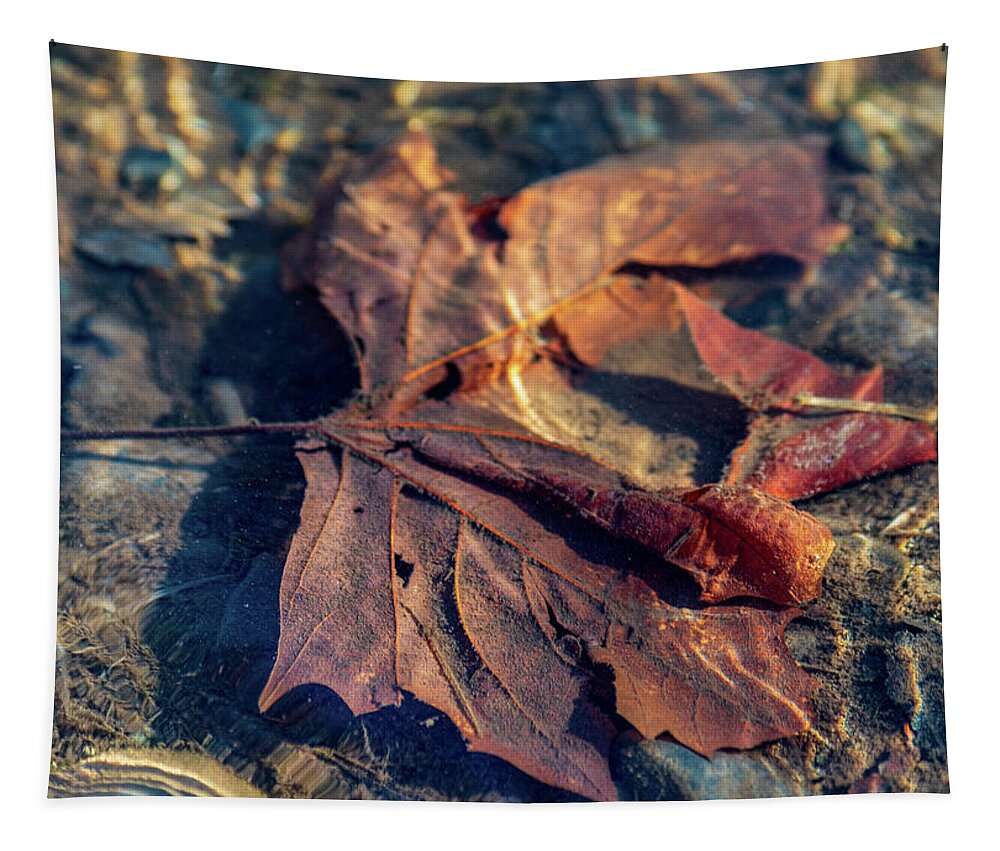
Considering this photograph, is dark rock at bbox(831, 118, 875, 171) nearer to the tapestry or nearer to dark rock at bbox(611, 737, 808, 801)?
the tapestry

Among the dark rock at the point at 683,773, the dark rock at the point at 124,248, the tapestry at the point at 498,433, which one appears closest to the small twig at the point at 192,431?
the tapestry at the point at 498,433

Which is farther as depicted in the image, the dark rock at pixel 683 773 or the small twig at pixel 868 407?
the small twig at pixel 868 407

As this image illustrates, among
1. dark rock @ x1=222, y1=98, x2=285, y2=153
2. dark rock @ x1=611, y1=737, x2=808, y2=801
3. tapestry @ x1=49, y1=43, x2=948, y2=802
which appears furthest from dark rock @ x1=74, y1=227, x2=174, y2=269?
dark rock @ x1=611, y1=737, x2=808, y2=801

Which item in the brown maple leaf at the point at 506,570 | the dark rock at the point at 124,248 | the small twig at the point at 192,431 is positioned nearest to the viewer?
the brown maple leaf at the point at 506,570

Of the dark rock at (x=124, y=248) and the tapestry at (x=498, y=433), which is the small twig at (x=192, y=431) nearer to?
the tapestry at (x=498, y=433)

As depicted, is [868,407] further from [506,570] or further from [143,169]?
[143,169]

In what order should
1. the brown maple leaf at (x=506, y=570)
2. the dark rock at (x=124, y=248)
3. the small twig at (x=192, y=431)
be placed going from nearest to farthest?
the brown maple leaf at (x=506, y=570), the small twig at (x=192, y=431), the dark rock at (x=124, y=248)
